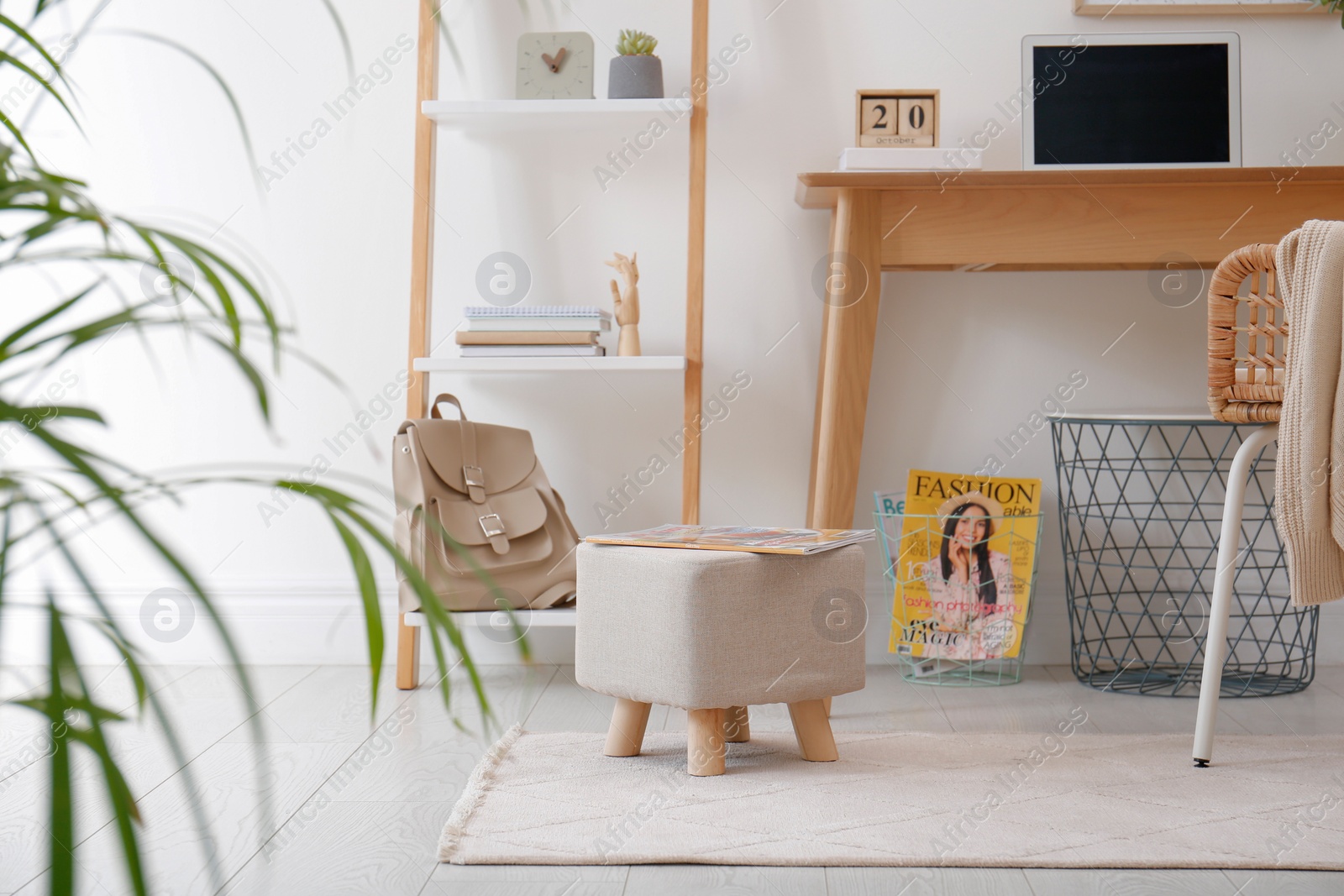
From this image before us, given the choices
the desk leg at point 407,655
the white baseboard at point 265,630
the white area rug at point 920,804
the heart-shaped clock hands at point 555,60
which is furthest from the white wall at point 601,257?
the white area rug at point 920,804

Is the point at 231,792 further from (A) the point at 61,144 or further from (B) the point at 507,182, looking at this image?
(A) the point at 61,144

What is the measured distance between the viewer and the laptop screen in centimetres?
172

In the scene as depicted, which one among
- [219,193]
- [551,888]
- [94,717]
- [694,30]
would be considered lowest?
[551,888]

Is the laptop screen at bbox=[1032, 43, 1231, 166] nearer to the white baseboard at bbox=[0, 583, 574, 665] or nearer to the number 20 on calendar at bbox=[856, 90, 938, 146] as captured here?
the number 20 on calendar at bbox=[856, 90, 938, 146]

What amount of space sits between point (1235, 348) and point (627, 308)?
900 millimetres

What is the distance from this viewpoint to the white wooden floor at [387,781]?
3.09 feet

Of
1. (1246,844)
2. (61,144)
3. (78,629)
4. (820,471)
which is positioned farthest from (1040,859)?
(61,144)

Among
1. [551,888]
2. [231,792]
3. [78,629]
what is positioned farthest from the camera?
[78,629]

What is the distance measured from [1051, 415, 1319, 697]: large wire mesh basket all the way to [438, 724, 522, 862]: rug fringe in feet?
3.32

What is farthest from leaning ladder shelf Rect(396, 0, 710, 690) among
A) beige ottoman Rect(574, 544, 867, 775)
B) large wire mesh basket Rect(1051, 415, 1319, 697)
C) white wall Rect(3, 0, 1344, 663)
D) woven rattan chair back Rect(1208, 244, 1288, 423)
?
woven rattan chair back Rect(1208, 244, 1288, 423)

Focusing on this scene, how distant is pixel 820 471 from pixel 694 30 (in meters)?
0.77

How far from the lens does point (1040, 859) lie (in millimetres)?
982

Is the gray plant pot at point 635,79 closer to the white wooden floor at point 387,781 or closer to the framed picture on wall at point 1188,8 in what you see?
the framed picture on wall at point 1188,8

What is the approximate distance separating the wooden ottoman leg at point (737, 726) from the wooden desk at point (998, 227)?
358mm
